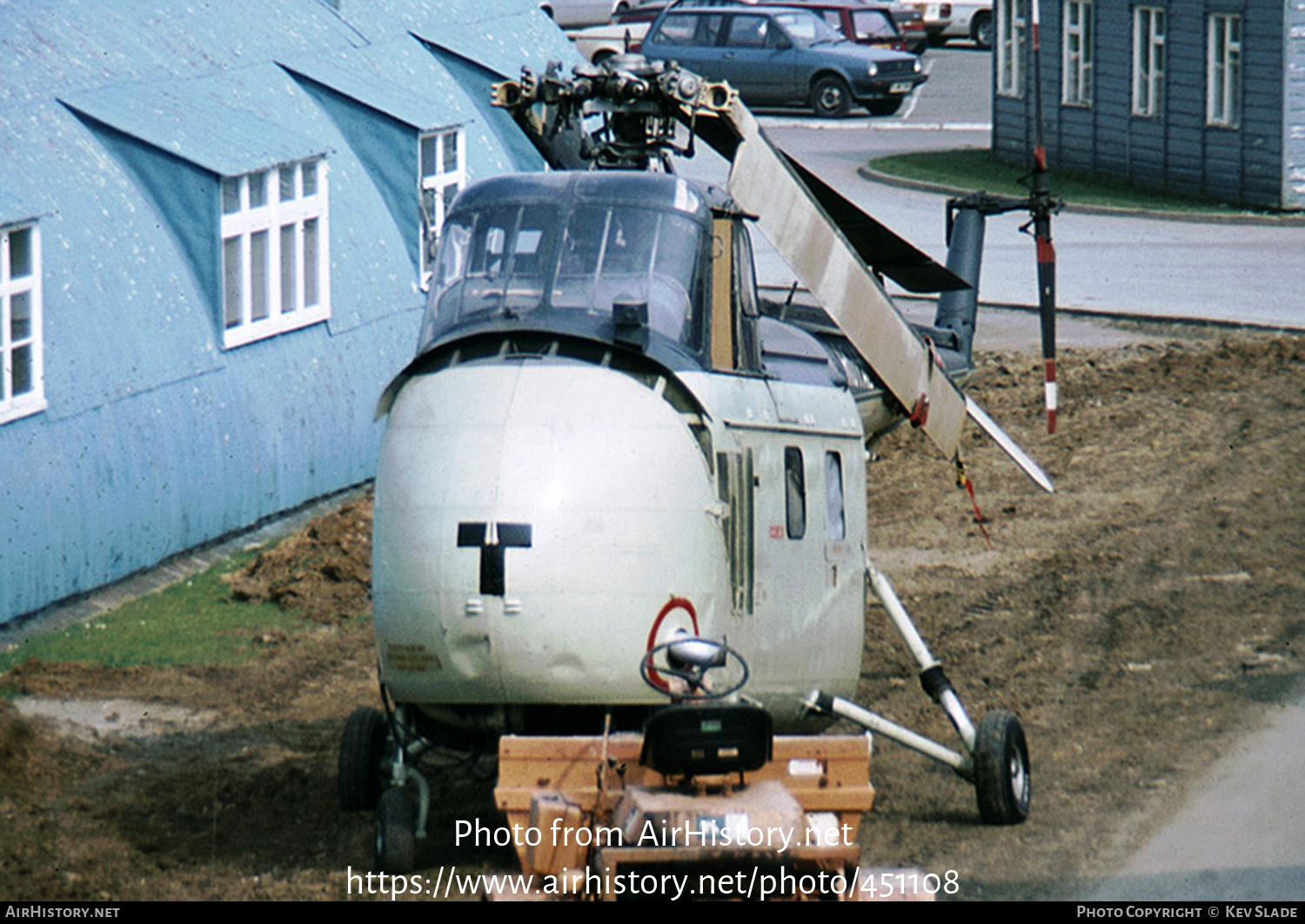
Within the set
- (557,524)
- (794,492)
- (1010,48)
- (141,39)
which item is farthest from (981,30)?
(557,524)

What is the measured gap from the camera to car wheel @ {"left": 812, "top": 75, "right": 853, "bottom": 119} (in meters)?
44.4

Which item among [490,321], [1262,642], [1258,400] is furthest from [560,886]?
[1258,400]

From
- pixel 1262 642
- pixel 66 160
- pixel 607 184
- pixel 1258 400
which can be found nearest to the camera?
pixel 607 184

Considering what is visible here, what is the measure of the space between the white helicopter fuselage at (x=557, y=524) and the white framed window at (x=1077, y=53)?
28.7 m

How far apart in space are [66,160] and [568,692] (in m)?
8.74

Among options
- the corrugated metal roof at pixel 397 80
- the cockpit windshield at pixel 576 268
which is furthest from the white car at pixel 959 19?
the cockpit windshield at pixel 576 268

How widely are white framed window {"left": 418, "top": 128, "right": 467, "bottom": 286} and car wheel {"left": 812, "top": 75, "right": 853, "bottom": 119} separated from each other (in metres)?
24.6

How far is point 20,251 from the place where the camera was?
14.7m

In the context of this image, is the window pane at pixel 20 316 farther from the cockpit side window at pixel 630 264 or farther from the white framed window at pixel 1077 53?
the white framed window at pixel 1077 53

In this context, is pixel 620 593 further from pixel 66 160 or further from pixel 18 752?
pixel 66 160

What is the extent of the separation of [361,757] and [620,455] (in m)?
2.52

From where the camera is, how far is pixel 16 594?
1426cm

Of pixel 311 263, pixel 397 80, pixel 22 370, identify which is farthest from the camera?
pixel 397 80

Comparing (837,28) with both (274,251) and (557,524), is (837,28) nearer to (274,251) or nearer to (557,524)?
(274,251)
